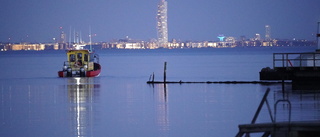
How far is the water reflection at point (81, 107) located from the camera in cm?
3312

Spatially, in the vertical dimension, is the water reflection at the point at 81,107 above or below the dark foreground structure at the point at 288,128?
below

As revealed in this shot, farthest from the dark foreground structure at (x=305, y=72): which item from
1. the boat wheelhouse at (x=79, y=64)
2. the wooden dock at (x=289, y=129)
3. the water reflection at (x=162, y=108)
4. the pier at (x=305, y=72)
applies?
the boat wheelhouse at (x=79, y=64)

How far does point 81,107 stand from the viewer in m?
43.4

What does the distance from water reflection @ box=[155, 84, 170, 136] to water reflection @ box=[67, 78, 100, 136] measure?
3.23 metres

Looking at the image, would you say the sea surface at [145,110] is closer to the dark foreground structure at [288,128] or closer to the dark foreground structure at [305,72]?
the dark foreground structure at [305,72]

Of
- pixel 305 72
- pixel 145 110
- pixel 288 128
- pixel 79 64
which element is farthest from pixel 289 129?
pixel 79 64

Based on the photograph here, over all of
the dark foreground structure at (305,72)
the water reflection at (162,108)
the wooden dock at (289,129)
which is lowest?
the water reflection at (162,108)

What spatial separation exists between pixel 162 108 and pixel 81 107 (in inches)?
187

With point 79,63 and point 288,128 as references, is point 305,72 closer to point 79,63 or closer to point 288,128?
point 288,128

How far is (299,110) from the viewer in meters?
36.8

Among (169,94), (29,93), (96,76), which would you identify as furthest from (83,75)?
(169,94)

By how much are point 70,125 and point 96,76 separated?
50.3 meters

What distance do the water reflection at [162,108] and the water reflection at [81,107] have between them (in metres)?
3.23

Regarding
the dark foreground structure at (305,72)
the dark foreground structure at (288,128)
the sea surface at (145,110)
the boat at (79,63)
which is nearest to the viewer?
the dark foreground structure at (288,128)
